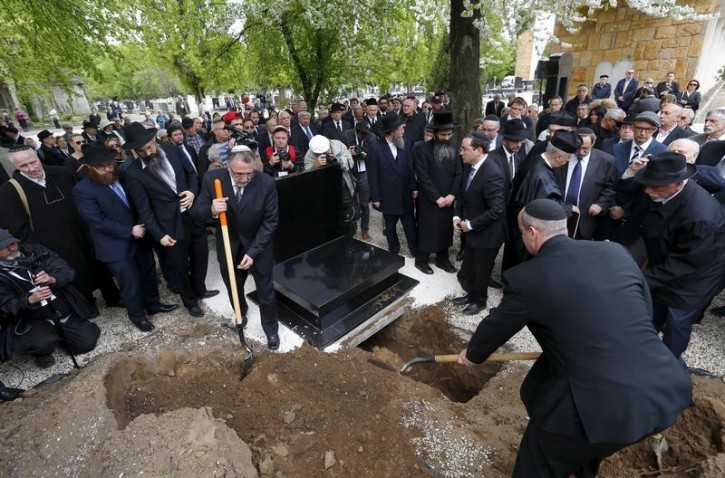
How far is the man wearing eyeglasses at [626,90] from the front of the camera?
455 inches

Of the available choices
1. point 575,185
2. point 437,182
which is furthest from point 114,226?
point 575,185

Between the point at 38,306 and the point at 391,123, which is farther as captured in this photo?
the point at 391,123

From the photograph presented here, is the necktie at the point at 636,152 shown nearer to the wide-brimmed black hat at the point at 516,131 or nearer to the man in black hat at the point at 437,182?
the wide-brimmed black hat at the point at 516,131

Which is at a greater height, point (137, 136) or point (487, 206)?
point (137, 136)

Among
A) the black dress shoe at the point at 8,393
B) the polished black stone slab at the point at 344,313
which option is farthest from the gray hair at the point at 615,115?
the black dress shoe at the point at 8,393

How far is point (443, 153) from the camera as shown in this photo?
501 cm

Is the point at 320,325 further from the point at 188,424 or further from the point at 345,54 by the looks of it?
the point at 345,54

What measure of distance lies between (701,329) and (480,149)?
9.90 ft

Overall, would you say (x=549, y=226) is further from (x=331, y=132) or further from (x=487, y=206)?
(x=331, y=132)

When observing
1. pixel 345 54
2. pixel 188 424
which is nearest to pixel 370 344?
pixel 188 424

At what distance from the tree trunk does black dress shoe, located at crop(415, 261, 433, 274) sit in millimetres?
4087

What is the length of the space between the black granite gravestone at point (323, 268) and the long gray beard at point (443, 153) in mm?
1338

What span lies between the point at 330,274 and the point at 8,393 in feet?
10.8

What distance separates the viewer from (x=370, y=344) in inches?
193
